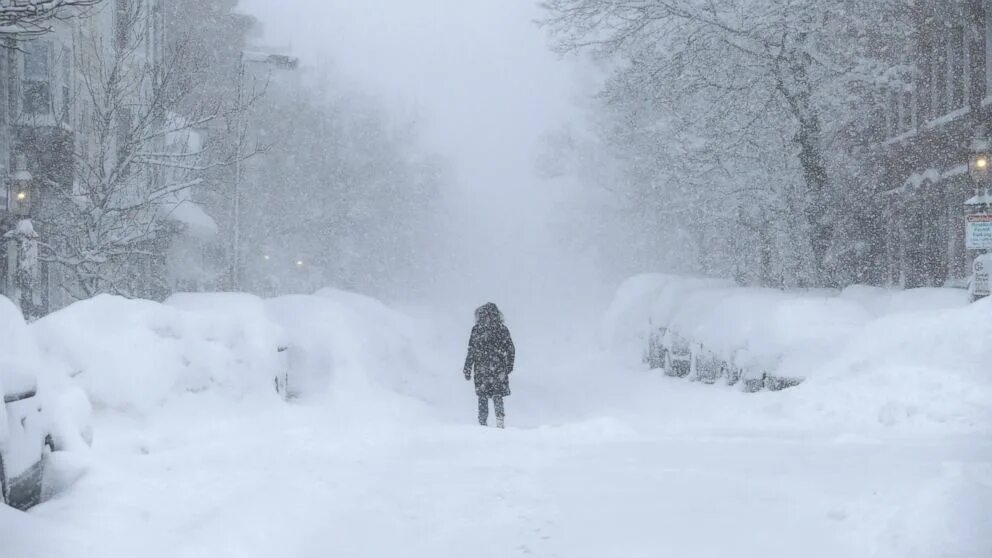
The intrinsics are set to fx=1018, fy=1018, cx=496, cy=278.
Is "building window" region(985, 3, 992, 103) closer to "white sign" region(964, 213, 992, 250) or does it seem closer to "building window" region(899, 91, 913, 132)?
"building window" region(899, 91, 913, 132)

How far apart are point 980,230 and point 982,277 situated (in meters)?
0.65

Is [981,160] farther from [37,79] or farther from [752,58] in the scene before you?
[37,79]

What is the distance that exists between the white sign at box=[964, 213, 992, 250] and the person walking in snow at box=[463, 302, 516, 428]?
620 centimetres

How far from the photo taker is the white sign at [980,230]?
43.0 feet

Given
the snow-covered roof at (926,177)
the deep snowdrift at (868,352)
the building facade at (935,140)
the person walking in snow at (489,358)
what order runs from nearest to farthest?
the deep snowdrift at (868,352)
the person walking in snow at (489,358)
the building facade at (935,140)
the snow-covered roof at (926,177)

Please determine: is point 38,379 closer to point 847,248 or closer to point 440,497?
point 440,497

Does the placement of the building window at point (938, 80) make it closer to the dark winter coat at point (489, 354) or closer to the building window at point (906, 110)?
the building window at point (906, 110)

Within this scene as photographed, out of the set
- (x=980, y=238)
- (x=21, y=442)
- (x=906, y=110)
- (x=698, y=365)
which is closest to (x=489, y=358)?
(x=698, y=365)

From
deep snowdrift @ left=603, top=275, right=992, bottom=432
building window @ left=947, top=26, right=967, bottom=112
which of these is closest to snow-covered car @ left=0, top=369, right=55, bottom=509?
deep snowdrift @ left=603, top=275, right=992, bottom=432

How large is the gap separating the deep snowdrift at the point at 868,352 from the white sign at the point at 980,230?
706mm

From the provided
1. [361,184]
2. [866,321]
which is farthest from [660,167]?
[361,184]

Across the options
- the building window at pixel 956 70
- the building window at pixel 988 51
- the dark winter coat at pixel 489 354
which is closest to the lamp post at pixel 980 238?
the building window at pixel 988 51

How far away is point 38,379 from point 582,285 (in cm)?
8661

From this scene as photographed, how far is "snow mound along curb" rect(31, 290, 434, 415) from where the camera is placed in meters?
9.26
